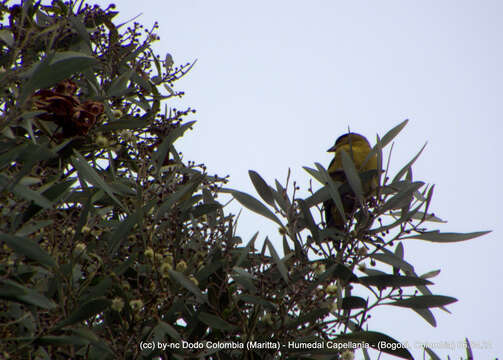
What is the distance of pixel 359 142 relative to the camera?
4.94 meters

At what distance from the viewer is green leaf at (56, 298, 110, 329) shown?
148cm

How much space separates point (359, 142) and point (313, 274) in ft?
10.6

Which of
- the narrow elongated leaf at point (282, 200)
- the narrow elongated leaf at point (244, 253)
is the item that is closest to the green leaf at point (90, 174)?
the narrow elongated leaf at point (244, 253)

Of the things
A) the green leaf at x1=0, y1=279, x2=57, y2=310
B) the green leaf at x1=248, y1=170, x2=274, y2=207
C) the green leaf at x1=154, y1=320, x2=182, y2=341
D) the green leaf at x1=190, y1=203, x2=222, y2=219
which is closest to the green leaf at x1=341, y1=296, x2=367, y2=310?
the green leaf at x1=248, y1=170, x2=274, y2=207

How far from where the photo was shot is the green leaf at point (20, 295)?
130 centimetres

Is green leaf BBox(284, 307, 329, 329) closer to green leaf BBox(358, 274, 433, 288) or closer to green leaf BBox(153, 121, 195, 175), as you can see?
green leaf BBox(358, 274, 433, 288)

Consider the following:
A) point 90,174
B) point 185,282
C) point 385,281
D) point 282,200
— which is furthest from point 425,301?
point 90,174

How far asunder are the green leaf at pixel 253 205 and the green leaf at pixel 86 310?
77 cm

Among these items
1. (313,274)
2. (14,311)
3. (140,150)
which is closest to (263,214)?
(313,274)

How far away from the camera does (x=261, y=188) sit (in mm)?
2158

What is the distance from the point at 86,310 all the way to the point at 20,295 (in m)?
0.19

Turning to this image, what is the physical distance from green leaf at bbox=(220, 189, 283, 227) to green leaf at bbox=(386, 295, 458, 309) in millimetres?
494

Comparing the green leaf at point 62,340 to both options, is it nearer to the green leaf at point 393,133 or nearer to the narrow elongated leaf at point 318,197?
the narrow elongated leaf at point 318,197

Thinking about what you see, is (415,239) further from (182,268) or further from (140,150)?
(140,150)
